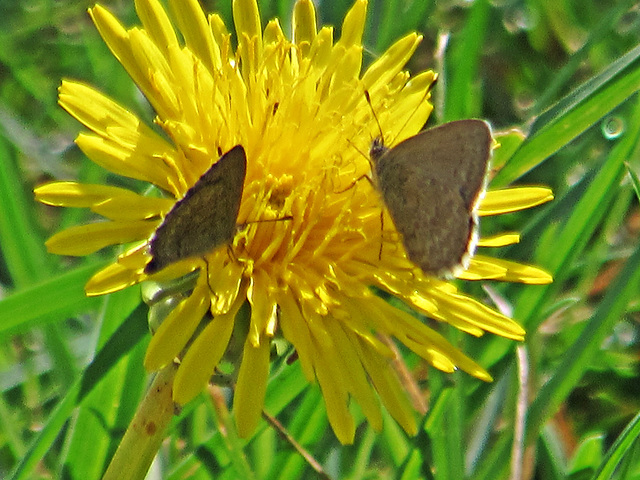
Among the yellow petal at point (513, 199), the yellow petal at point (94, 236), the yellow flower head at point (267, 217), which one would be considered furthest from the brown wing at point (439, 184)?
the yellow petal at point (94, 236)

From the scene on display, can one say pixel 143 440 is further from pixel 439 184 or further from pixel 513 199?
pixel 513 199

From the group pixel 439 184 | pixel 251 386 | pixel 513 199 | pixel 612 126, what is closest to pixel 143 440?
pixel 251 386

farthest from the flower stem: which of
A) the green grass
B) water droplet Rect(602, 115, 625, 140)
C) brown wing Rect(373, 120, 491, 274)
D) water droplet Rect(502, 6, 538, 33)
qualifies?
water droplet Rect(502, 6, 538, 33)

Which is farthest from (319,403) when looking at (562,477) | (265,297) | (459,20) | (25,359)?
(459,20)

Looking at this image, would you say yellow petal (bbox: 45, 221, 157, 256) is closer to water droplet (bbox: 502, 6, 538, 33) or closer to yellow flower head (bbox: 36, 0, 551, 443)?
yellow flower head (bbox: 36, 0, 551, 443)

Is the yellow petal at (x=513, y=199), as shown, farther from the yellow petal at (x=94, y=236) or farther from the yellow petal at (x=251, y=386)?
the yellow petal at (x=94, y=236)

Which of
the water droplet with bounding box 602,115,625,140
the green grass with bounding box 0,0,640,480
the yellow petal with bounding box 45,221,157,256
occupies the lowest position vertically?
the green grass with bounding box 0,0,640,480
